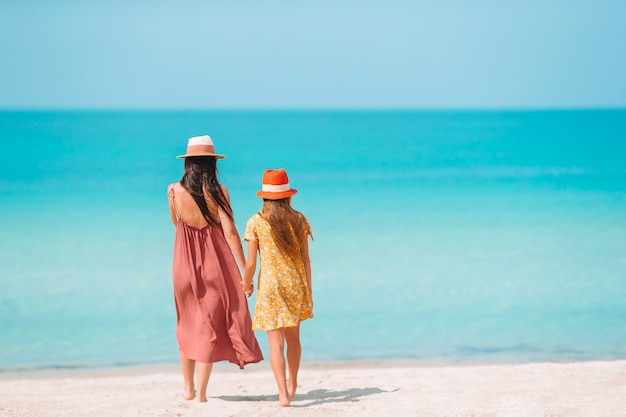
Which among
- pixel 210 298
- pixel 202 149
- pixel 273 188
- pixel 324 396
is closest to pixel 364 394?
pixel 324 396

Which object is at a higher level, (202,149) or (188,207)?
(202,149)

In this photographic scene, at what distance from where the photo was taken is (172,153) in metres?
47.2

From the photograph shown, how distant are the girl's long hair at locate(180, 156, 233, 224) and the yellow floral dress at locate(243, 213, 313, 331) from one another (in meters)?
0.23

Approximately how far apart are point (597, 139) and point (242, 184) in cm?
3393

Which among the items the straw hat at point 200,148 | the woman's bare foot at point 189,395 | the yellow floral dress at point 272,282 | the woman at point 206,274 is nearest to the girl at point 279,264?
the yellow floral dress at point 272,282

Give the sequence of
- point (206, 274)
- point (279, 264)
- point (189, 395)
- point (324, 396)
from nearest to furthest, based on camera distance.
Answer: point (279, 264)
point (206, 274)
point (189, 395)
point (324, 396)

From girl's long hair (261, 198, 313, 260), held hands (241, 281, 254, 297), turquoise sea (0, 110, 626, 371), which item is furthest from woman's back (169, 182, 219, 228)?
turquoise sea (0, 110, 626, 371)

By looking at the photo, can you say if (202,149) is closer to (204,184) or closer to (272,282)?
(204,184)

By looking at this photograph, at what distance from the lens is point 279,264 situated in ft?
17.0

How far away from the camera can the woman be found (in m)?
5.25

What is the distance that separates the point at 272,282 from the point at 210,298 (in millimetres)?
420

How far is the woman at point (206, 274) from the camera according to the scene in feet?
17.2

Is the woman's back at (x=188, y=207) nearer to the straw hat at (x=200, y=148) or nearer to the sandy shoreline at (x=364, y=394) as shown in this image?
the straw hat at (x=200, y=148)

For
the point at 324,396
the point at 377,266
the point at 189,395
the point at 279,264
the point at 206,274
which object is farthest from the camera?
the point at 377,266
